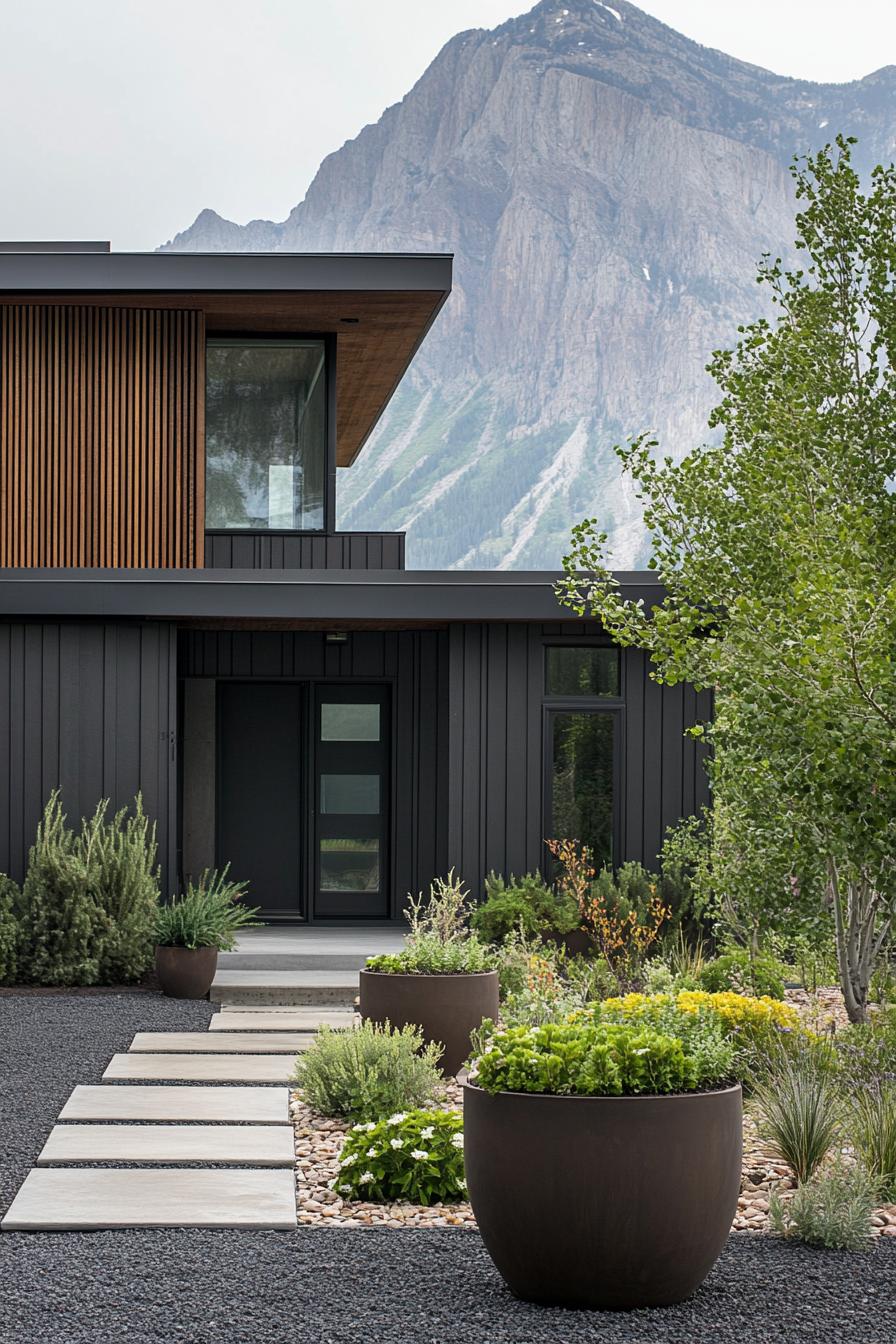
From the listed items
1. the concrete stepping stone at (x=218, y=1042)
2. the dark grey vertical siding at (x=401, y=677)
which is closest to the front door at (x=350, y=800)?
the dark grey vertical siding at (x=401, y=677)

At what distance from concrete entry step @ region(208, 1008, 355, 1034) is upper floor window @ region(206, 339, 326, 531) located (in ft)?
15.5

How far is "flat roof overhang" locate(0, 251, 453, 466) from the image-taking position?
11969mm

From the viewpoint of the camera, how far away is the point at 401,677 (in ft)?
43.5

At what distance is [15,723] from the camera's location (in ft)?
36.8

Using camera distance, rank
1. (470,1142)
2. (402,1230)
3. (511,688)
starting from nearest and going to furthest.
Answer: (470,1142)
(402,1230)
(511,688)

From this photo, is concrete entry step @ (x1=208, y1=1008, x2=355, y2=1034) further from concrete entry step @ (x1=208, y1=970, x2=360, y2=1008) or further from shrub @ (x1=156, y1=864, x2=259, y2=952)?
shrub @ (x1=156, y1=864, x2=259, y2=952)

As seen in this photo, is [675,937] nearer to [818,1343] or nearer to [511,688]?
[511,688]

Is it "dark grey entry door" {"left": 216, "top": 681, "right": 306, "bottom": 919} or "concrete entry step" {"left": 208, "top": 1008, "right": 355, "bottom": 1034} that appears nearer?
"concrete entry step" {"left": 208, "top": 1008, "right": 355, "bottom": 1034}

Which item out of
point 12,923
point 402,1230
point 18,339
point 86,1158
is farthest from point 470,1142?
point 18,339

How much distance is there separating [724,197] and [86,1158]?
11986cm

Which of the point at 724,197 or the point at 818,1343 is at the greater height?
the point at 724,197

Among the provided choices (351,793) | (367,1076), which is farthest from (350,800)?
(367,1076)

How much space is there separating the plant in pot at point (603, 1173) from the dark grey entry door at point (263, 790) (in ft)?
29.5

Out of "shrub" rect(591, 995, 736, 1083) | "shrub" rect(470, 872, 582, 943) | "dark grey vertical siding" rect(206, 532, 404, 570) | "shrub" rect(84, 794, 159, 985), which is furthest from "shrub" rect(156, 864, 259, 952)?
"shrub" rect(591, 995, 736, 1083)
